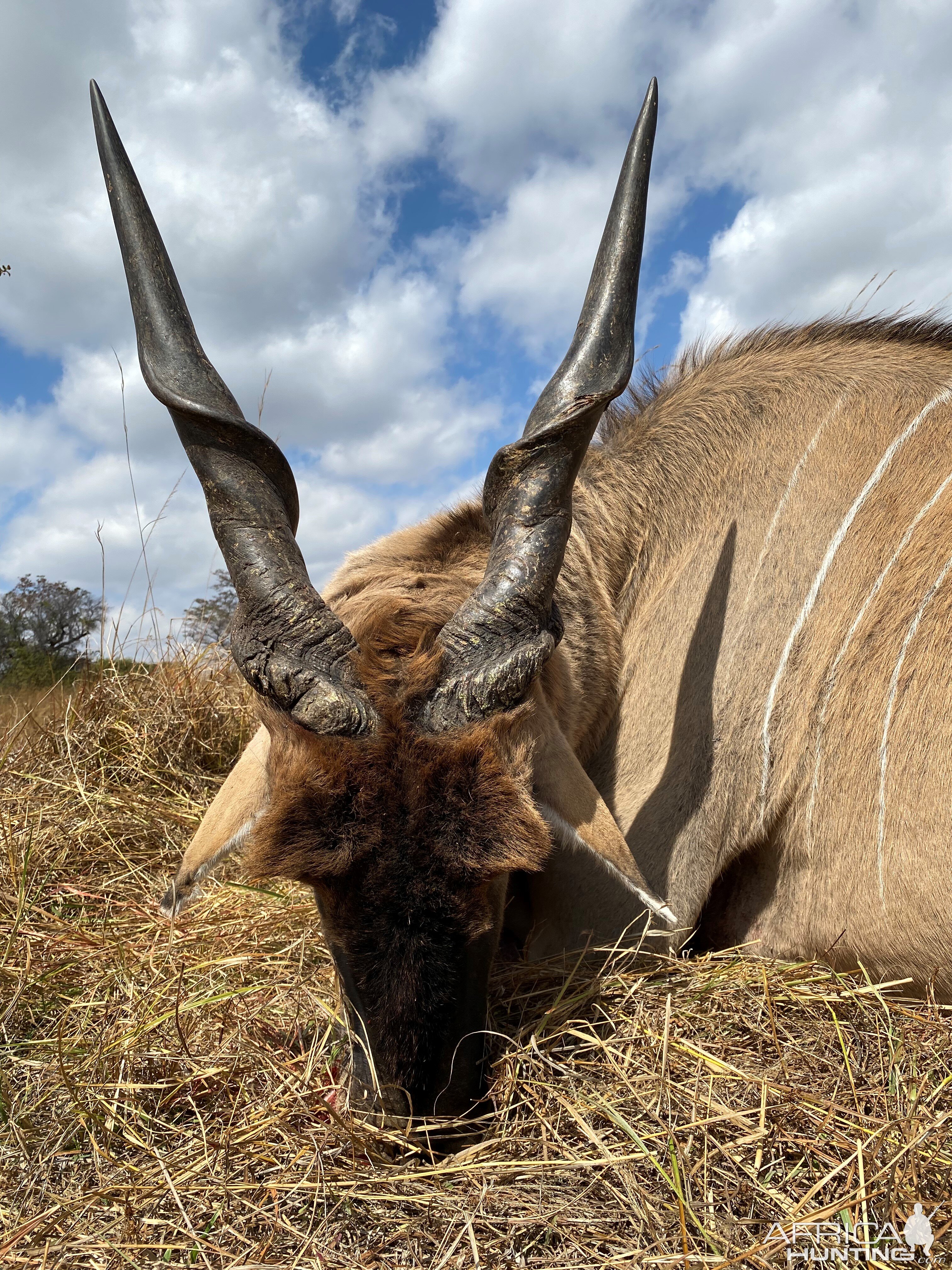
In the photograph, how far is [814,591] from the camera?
320 cm

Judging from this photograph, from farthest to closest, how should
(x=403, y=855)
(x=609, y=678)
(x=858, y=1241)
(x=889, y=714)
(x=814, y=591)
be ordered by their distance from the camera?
(x=609, y=678) → (x=814, y=591) → (x=889, y=714) → (x=403, y=855) → (x=858, y=1241)

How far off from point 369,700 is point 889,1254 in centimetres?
170

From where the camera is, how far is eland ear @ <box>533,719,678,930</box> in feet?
8.13

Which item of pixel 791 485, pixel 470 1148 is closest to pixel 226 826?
pixel 470 1148

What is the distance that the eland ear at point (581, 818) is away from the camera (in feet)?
8.13

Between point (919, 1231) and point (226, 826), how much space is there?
6.79 ft

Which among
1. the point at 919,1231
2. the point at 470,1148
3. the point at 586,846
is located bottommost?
the point at 919,1231

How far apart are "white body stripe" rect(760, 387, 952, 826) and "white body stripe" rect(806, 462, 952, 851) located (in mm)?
154

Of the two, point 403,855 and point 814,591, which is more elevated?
point 814,591

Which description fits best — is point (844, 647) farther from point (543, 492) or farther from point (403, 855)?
point (403, 855)

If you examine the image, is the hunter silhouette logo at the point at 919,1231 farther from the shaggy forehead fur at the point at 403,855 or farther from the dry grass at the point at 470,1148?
the shaggy forehead fur at the point at 403,855

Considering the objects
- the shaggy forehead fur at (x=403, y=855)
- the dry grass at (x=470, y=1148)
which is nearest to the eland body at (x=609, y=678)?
the shaggy forehead fur at (x=403, y=855)

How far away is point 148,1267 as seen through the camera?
182 centimetres

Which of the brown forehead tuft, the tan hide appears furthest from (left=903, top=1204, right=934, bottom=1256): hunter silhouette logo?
the brown forehead tuft
